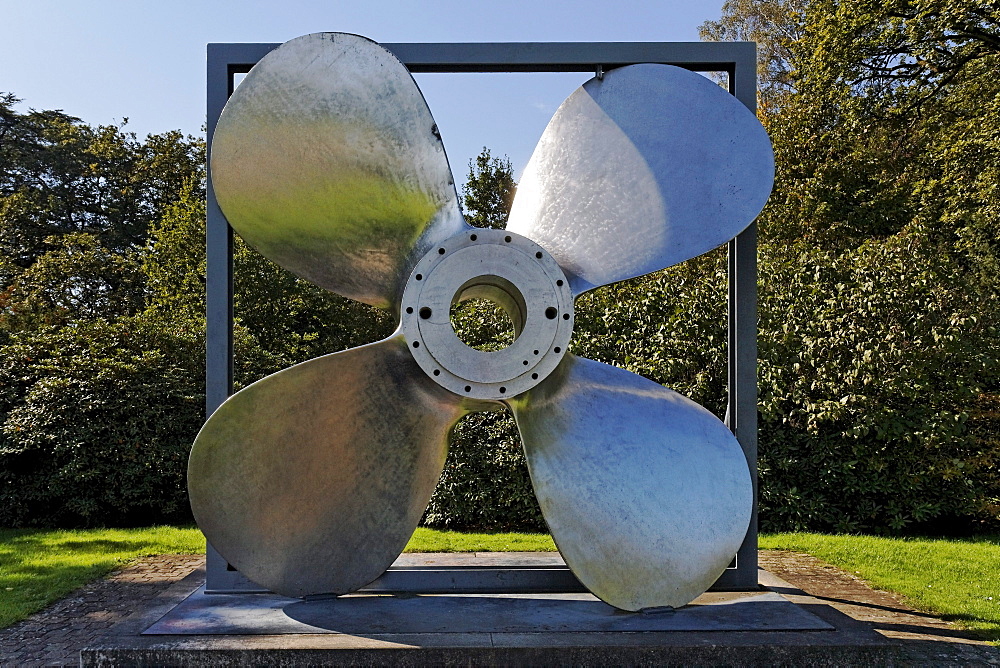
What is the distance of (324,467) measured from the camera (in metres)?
3.00

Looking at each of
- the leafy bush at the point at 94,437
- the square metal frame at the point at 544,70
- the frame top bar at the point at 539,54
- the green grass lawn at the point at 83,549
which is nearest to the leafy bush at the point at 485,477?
the green grass lawn at the point at 83,549

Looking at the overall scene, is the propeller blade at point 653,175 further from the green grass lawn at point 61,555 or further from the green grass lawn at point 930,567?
the green grass lawn at point 61,555

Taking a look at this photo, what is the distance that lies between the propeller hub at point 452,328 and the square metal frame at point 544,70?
92 centimetres

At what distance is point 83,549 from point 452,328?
412cm

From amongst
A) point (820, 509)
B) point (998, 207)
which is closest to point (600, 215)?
point (820, 509)

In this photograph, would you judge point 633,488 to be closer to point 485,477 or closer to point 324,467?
point 324,467

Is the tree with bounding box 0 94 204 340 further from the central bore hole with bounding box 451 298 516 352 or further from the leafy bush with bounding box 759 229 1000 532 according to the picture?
the leafy bush with bounding box 759 229 1000 532

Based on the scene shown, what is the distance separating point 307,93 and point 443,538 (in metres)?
3.53

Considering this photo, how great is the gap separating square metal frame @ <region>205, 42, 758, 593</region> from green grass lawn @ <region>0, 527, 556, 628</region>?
5.49 feet

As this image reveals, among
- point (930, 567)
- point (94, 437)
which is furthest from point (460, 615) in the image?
point (94, 437)

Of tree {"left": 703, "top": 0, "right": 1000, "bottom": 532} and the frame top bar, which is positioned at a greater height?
the frame top bar

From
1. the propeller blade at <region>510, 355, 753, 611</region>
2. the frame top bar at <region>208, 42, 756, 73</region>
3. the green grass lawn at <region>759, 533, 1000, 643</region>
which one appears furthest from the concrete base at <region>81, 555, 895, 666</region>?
the frame top bar at <region>208, 42, 756, 73</region>

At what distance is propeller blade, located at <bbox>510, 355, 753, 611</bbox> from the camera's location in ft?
9.67

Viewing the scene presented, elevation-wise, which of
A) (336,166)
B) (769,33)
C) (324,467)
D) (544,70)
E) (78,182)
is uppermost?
(769,33)
